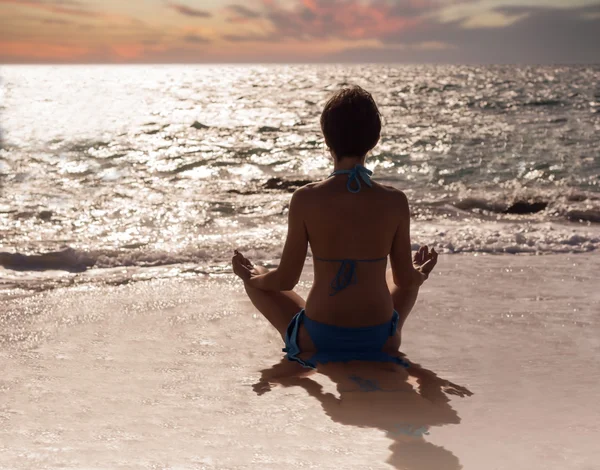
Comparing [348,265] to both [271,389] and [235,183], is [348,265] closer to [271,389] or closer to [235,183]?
[271,389]

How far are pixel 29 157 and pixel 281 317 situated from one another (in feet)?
46.4

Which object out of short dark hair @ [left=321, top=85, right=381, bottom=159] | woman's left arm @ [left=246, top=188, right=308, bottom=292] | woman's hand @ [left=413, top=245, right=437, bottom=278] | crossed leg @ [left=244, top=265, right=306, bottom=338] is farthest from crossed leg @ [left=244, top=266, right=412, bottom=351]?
short dark hair @ [left=321, top=85, right=381, bottom=159]

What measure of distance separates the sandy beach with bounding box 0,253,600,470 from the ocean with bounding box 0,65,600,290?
152cm

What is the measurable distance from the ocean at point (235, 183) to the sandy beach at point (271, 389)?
5.00 ft

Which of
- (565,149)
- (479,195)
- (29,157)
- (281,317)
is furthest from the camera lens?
(565,149)

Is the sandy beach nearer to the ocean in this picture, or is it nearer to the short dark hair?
the short dark hair

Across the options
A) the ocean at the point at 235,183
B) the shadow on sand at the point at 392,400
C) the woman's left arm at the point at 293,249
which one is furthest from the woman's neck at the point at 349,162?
the ocean at the point at 235,183

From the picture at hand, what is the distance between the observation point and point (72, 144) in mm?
18625

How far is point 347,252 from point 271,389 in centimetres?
70

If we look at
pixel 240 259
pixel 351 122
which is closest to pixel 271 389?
pixel 240 259

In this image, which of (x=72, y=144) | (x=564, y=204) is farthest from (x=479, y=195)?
(x=72, y=144)

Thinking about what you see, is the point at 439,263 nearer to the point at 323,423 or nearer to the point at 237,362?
the point at 237,362

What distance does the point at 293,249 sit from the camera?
304 cm

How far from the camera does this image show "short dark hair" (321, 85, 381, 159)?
283cm
